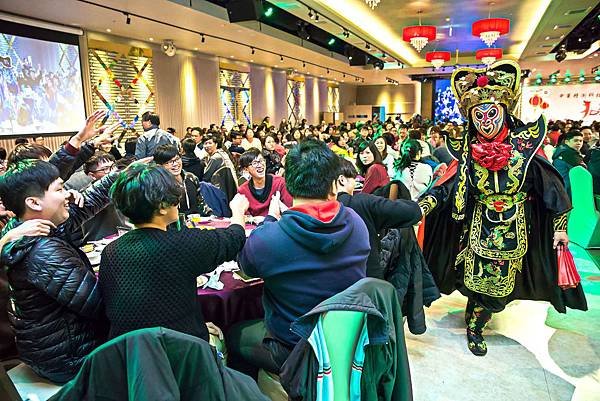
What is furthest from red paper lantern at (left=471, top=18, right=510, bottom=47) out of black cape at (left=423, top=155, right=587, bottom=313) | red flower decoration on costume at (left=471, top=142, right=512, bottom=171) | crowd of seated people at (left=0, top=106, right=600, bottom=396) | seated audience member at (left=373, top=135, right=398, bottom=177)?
crowd of seated people at (left=0, top=106, right=600, bottom=396)

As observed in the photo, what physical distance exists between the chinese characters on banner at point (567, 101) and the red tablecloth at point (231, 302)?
17.4 m

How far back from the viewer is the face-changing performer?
2627mm

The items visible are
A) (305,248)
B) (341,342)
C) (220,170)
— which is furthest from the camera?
(220,170)

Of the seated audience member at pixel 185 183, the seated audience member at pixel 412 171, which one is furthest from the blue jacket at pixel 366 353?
the seated audience member at pixel 412 171

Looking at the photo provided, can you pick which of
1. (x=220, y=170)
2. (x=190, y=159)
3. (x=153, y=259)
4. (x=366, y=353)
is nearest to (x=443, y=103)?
(x=190, y=159)

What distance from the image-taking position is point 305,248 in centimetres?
158

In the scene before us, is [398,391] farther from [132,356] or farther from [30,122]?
[30,122]

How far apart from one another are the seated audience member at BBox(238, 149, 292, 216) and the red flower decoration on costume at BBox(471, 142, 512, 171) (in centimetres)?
137

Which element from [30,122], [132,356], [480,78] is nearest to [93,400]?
[132,356]

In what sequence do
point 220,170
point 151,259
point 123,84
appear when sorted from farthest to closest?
point 123,84
point 220,170
point 151,259

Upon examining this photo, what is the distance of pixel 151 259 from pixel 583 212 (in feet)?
16.5

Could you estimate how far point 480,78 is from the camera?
2.73 meters

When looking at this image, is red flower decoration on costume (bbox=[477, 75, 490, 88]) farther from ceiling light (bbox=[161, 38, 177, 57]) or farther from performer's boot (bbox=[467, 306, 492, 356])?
ceiling light (bbox=[161, 38, 177, 57])

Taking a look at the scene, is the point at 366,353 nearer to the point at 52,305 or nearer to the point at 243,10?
the point at 52,305
